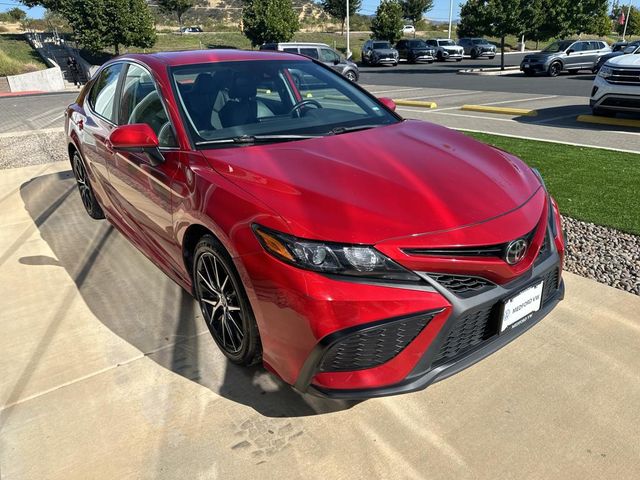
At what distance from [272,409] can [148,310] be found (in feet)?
4.33

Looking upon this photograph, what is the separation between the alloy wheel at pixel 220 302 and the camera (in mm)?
2459

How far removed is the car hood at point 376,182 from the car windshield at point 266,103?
0.68ft

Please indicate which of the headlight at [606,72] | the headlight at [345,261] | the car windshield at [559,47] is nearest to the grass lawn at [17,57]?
the car windshield at [559,47]

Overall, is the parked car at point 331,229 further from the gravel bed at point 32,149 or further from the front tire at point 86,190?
the gravel bed at point 32,149

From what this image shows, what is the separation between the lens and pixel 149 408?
2477 mm

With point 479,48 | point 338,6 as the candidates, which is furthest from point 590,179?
point 338,6

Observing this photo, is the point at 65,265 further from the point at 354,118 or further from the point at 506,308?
the point at 506,308

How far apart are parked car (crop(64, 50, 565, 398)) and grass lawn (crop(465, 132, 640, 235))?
93.4 inches

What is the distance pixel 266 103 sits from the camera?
3.19m

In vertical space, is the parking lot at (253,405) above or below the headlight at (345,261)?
below

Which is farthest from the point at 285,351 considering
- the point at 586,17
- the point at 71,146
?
the point at 586,17

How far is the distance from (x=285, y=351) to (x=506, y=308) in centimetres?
94

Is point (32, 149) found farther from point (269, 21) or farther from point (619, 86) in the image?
point (269, 21)

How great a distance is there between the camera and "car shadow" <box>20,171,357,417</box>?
8.34 ft
